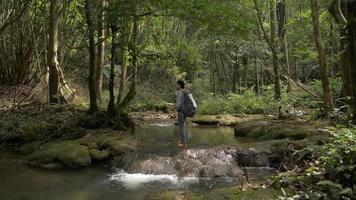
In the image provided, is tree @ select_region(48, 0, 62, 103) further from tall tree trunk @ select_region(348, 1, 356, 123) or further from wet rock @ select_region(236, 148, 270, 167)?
tall tree trunk @ select_region(348, 1, 356, 123)

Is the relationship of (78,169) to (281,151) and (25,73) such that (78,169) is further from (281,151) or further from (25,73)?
(25,73)

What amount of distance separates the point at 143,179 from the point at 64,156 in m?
2.20

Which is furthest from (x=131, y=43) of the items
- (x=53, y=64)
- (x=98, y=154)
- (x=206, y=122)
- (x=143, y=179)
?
(x=206, y=122)

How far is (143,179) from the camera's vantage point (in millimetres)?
9289

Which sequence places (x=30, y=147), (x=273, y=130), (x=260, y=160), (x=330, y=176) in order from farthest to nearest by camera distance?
(x=273, y=130)
(x=30, y=147)
(x=260, y=160)
(x=330, y=176)

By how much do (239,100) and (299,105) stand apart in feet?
11.0

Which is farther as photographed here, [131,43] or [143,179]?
[131,43]

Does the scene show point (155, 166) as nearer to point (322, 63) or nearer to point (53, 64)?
point (53, 64)

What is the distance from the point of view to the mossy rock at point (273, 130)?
11.7 meters

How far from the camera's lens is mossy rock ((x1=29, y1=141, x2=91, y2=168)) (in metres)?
10.1

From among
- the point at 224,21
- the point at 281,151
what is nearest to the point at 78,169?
the point at 281,151

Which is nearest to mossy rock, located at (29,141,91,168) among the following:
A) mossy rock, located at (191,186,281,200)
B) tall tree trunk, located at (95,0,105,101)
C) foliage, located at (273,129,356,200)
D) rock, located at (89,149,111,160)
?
rock, located at (89,149,111,160)

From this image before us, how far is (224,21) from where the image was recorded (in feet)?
41.0

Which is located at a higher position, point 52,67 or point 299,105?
point 52,67
